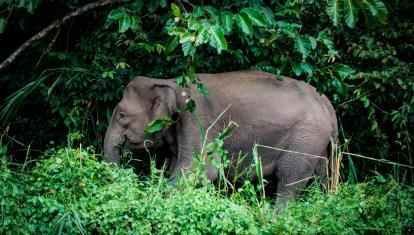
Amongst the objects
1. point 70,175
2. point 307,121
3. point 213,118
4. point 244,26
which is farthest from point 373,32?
point 70,175

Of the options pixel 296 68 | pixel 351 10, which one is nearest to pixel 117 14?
pixel 296 68

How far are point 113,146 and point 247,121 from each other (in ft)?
4.27

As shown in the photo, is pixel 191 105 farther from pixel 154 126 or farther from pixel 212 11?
pixel 212 11

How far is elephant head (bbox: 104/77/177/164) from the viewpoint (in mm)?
6531

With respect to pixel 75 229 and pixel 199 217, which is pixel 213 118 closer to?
pixel 199 217

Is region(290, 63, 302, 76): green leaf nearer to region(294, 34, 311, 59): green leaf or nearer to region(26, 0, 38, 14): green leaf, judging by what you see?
region(294, 34, 311, 59): green leaf

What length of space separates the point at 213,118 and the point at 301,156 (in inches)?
35.9

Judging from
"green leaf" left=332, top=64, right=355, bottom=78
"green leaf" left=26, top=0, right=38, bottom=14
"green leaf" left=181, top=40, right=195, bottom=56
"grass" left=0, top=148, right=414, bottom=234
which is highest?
"green leaf" left=26, top=0, right=38, bottom=14

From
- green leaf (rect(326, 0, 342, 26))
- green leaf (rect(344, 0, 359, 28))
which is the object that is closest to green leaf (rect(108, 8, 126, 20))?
green leaf (rect(326, 0, 342, 26))

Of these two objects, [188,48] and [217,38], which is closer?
[217,38]

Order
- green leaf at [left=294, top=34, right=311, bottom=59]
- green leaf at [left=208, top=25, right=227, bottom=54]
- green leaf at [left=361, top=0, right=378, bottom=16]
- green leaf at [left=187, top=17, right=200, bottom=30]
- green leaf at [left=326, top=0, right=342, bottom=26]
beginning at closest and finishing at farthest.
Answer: green leaf at [left=361, top=0, right=378, bottom=16] < green leaf at [left=326, top=0, right=342, bottom=26] < green leaf at [left=208, top=25, right=227, bottom=54] < green leaf at [left=187, top=17, right=200, bottom=30] < green leaf at [left=294, top=34, right=311, bottom=59]

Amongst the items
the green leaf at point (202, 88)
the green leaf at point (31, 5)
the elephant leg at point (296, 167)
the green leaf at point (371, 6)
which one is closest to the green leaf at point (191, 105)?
the green leaf at point (202, 88)

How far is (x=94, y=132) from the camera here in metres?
7.54

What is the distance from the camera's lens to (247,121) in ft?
21.3
